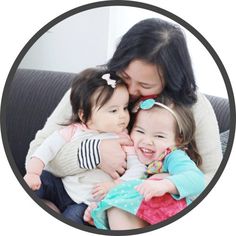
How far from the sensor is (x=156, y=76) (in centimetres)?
138

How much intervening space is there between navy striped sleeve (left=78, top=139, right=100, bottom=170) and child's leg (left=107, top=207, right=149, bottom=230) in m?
0.11

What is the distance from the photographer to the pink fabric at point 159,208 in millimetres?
1375

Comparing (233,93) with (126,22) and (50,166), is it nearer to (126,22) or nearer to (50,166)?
(126,22)

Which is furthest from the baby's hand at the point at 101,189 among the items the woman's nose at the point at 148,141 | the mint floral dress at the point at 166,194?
the woman's nose at the point at 148,141

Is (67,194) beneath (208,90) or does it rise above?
beneath

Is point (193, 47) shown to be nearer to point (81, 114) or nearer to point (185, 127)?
point (185, 127)

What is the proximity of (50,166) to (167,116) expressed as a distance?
293mm

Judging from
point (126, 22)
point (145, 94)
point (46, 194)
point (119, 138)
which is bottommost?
point (46, 194)

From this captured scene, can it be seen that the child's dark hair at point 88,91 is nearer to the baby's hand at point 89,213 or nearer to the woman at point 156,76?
the woman at point 156,76

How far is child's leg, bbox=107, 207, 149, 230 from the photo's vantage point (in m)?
1.39

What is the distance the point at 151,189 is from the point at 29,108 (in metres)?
0.34

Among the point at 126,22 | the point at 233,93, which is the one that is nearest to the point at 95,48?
the point at 126,22

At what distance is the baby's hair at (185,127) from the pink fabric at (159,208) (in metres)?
0.10

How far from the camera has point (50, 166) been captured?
1418 mm
